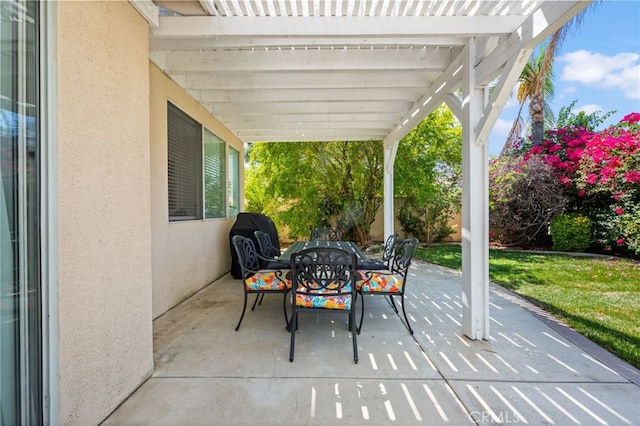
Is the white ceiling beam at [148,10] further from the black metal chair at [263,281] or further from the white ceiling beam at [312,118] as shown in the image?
the white ceiling beam at [312,118]

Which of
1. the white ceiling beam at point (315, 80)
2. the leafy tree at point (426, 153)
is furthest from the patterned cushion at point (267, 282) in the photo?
the leafy tree at point (426, 153)

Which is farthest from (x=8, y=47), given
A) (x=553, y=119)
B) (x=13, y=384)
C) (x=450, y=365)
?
(x=553, y=119)

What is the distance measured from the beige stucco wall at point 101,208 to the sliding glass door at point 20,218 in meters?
0.09

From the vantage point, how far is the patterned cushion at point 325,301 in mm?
2471

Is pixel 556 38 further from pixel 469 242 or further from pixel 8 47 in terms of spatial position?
pixel 8 47

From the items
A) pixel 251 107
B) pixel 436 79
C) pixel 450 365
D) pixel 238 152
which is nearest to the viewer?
pixel 450 365

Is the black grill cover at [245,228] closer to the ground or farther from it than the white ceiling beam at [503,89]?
closer to the ground

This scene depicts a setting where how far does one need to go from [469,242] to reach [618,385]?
1.33 m

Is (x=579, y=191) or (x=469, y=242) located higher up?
(x=579, y=191)

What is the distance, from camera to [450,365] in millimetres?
2268

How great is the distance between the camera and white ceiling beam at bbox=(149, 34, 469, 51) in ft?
8.39

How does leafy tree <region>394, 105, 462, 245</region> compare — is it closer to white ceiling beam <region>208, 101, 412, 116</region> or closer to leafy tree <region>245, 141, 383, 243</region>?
leafy tree <region>245, 141, 383, 243</region>

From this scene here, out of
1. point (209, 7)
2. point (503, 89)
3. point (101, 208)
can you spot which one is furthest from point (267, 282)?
point (503, 89)

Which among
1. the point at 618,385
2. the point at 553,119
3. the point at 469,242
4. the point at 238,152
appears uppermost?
the point at 553,119
